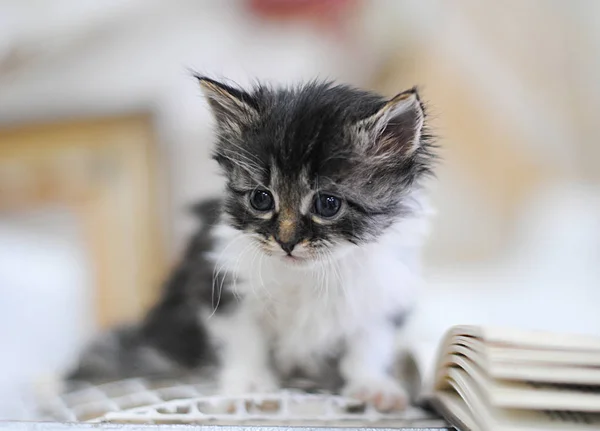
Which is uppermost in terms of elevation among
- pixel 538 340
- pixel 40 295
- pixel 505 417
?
pixel 538 340

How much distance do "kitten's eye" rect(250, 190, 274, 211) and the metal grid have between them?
15.4 inches

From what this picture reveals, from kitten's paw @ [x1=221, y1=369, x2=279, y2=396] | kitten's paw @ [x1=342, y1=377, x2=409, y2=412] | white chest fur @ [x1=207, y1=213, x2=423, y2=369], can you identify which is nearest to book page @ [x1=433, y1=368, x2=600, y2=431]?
kitten's paw @ [x1=342, y1=377, x2=409, y2=412]

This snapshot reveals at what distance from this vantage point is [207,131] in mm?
2188

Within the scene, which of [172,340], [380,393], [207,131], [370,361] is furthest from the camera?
[207,131]

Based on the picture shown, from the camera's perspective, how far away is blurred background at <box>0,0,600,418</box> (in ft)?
7.26

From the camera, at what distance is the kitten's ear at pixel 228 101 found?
121 cm

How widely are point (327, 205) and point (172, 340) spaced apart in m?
0.78

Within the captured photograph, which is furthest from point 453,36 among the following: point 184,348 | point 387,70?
point 184,348

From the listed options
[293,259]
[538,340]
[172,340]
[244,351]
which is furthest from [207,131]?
[538,340]

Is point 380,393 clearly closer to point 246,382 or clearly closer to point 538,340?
point 246,382

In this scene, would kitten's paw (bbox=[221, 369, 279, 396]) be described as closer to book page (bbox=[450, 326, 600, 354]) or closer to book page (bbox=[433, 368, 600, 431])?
book page (bbox=[433, 368, 600, 431])

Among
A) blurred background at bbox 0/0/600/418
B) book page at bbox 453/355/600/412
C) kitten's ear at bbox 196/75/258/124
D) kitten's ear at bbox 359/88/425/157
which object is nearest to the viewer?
book page at bbox 453/355/600/412

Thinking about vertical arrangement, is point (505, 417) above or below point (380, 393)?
above

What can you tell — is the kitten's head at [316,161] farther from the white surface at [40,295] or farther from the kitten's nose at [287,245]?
the white surface at [40,295]
